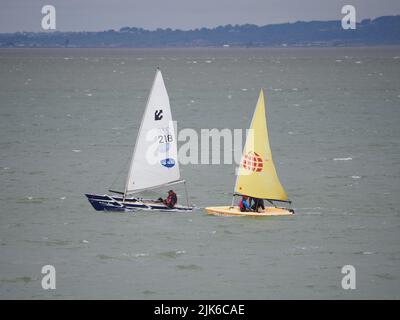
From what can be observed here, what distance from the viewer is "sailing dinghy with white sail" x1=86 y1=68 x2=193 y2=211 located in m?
50.3

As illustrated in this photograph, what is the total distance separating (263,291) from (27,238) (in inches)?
532

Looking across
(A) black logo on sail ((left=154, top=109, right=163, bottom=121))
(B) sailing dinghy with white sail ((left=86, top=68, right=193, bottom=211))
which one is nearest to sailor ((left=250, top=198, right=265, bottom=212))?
(B) sailing dinghy with white sail ((left=86, top=68, right=193, bottom=211))

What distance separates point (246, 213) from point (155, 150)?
591 centimetres

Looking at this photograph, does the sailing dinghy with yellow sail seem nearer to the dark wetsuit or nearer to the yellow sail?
the yellow sail

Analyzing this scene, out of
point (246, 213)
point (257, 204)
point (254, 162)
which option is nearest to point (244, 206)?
point (246, 213)

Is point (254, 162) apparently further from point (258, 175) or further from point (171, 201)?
point (171, 201)

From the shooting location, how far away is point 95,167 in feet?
224

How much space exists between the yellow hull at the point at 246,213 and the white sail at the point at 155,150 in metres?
3.15

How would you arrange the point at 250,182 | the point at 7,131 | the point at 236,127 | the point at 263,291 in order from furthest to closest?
the point at 236,127 → the point at 7,131 → the point at 250,182 → the point at 263,291

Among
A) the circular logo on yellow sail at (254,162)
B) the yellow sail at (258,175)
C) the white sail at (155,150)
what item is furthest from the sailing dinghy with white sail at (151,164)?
the circular logo on yellow sail at (254,162)
